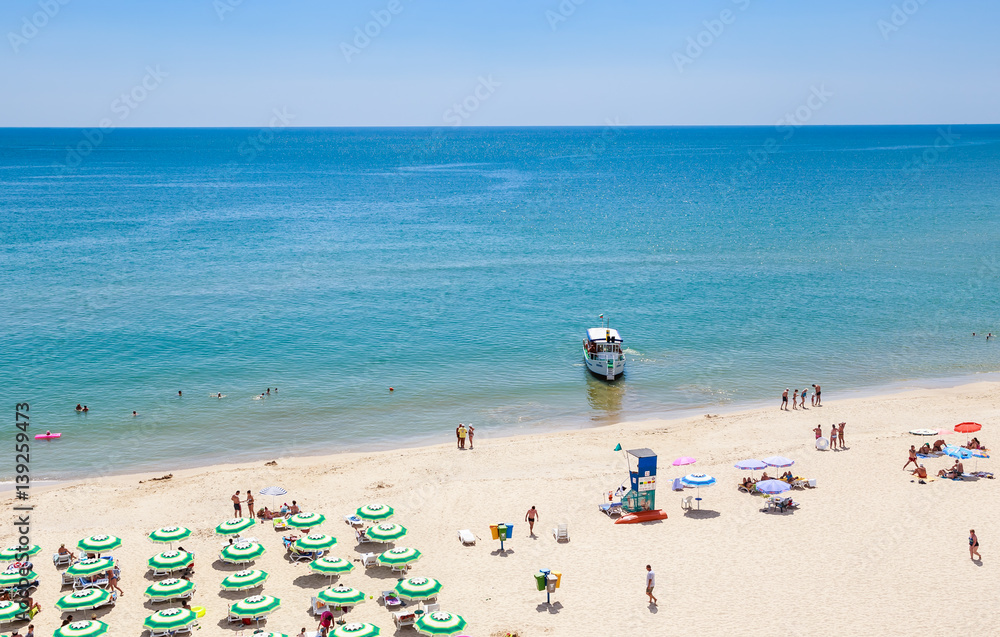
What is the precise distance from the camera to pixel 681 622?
1923 cm

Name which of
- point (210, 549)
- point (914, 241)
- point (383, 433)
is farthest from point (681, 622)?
point (914, 241)

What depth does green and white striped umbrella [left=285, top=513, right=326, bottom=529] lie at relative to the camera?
23.8 m

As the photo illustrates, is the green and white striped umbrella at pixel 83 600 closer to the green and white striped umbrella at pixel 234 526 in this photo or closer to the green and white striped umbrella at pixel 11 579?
the green and white striped umbrella at pixel 11 579

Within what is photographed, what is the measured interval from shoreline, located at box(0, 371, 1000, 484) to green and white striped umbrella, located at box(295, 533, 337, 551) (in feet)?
33.1

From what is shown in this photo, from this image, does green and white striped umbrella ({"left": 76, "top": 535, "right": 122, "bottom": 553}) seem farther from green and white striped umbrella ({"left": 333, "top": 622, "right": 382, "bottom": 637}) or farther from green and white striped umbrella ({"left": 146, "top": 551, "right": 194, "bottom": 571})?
green and white striped umbrella ({"left": 333, "top": 622, "right": 382, "bottom": 637})

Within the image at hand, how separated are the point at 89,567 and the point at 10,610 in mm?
2066

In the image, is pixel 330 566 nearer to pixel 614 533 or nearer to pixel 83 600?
pixel 83 600

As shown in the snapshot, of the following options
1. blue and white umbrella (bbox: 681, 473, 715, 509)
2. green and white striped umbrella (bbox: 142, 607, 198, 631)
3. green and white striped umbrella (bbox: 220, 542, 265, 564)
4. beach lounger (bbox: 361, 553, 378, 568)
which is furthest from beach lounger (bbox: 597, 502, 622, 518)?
green and white striped umbrella (bbox: 142, 607, 198, 631)

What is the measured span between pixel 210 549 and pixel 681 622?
13579 mm

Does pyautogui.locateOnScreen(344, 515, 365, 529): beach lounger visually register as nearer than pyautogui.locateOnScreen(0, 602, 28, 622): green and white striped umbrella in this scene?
No

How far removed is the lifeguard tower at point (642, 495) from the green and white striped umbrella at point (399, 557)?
6.81m

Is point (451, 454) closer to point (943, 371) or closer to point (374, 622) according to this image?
point (374, 622)

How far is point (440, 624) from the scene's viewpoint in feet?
59.8

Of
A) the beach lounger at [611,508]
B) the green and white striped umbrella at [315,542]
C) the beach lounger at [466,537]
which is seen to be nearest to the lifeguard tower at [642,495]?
the beach lounger at [611,508]
